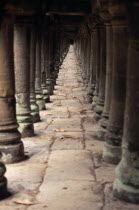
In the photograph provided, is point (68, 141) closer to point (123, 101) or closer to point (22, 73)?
point (22, 73)

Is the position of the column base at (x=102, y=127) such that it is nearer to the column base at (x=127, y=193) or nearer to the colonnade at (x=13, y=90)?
the colonnade at (x=13, y=90)

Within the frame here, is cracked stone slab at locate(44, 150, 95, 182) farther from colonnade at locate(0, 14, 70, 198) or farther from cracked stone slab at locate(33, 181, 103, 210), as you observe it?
colonnade at locate(0, 14, 70, 198)

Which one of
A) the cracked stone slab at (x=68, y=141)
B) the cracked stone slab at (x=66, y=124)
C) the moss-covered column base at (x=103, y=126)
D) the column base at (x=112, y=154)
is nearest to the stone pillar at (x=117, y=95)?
the column base at (x=112, y=154)

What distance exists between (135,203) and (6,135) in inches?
106

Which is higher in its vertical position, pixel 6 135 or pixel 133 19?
pixel 133 19

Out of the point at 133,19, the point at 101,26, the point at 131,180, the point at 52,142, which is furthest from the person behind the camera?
the point at 101,26

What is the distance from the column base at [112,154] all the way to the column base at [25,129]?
2326mm

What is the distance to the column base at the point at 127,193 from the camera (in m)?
5.39

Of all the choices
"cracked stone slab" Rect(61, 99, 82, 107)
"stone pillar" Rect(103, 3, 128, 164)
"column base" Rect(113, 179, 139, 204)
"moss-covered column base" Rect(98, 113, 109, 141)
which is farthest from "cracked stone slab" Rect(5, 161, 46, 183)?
"cracked stone slab" Rect(61, 99, 82, 107)

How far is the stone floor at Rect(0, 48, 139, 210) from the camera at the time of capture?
5.41m

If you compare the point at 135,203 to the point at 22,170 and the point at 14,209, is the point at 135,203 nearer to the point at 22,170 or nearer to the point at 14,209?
the point at 14,209

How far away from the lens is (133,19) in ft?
16.7

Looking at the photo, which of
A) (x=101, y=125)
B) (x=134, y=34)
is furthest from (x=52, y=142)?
(x=134, y=34)

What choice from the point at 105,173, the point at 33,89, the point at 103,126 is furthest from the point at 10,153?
the point at 33,89
